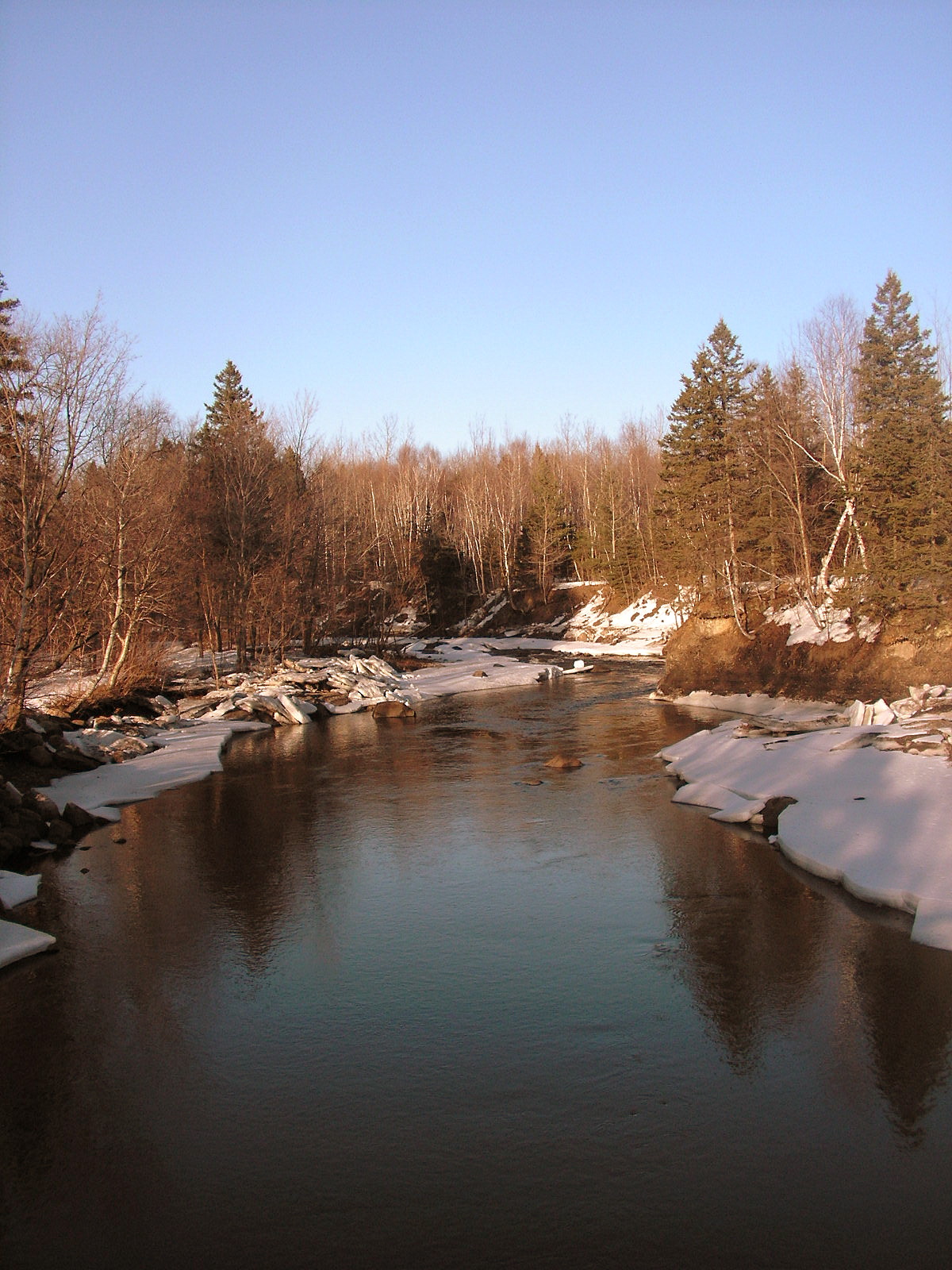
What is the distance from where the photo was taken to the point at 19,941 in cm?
970

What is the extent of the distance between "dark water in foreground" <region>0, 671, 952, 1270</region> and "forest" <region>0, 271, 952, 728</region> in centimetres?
1001

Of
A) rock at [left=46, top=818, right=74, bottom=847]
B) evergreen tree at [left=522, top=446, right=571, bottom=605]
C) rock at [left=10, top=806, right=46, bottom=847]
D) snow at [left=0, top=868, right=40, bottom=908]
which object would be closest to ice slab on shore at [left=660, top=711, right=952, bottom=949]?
snow at [left=0, top=868, right=40, bottom=908]

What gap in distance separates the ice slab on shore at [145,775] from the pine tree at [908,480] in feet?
58.2

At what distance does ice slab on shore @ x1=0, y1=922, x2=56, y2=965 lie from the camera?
31.2 feet

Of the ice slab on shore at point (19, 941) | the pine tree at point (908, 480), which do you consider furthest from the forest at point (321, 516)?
the ice slab on shore at point (19, 941)

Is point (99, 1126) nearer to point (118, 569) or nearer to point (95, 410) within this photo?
point (95, 410)

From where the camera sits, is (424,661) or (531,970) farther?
(424,661)

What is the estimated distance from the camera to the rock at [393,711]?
2980 cm

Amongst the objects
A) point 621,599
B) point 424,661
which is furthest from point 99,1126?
point 621,599

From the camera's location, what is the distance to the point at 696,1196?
5414 mm

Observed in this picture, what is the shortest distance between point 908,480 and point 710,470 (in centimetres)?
1039

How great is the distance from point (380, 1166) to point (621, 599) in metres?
54.3

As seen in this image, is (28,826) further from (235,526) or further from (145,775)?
(235,526)

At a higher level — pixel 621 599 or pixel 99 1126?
pixel 621 599
